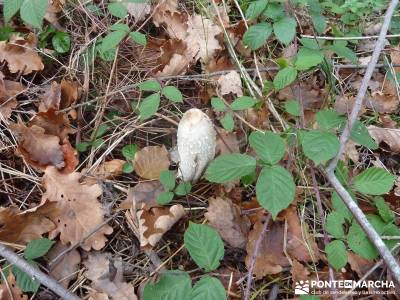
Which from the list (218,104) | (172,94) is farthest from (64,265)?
(218,104)

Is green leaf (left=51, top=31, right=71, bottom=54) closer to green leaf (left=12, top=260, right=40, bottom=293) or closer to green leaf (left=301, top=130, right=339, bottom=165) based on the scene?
green leaf (left=12, top=260, right=40, bottom=293)

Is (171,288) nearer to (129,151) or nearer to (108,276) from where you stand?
(108,276)

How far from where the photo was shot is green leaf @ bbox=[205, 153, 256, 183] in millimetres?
1385

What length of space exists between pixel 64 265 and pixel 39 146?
0.57 metres

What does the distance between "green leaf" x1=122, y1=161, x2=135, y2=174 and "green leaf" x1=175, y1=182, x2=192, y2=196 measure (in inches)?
10.0

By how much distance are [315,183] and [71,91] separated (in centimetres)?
123

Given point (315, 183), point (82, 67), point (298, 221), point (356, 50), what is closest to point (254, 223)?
point (298, 221)

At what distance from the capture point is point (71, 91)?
2010mm

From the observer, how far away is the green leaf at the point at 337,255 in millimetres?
Result: 1352

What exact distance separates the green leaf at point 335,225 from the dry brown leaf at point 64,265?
947 mm

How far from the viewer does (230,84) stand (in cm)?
206

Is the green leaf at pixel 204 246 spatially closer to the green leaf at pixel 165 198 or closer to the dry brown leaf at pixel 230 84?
the green leaf at pixel 165 198

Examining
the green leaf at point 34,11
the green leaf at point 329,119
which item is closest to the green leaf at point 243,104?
the green leaf at point 329,119

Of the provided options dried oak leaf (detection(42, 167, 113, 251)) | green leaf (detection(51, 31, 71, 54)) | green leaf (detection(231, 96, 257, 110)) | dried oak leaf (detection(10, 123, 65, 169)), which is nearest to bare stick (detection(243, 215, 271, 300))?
green leaf (detection(231, 96, 257, 110))
